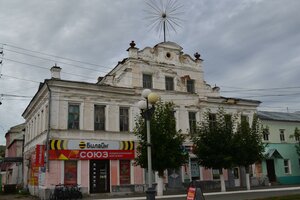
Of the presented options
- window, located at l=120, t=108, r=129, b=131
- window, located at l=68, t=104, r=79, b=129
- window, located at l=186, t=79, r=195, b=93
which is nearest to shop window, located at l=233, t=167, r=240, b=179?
window, located at l=186, t=79, r=195, b=93

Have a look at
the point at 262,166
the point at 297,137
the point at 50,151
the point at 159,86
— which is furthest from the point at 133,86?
the point at 297,137

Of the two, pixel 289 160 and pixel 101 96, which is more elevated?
pixel 101 96

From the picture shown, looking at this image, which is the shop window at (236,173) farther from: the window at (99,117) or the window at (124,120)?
the window at (99,117)

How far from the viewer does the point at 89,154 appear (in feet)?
87.0

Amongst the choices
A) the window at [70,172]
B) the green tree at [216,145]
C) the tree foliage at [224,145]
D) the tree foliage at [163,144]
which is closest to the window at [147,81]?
the tree foliage at [163,144]

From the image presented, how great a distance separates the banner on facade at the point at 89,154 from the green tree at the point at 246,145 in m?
8.16

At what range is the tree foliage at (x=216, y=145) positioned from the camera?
26.2 m

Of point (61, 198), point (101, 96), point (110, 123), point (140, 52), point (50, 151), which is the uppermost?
point (140, 52)

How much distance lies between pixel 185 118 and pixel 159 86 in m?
3.80

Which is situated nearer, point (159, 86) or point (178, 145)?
point (178, 145)

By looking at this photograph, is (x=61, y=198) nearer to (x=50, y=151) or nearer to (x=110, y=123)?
(x=50, y=151)

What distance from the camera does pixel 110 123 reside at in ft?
93.1

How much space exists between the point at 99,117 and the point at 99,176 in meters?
4.57

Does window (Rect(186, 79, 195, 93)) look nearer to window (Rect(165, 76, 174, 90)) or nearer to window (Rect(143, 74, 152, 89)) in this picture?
window (Rect(165, 76, 174, 90))
